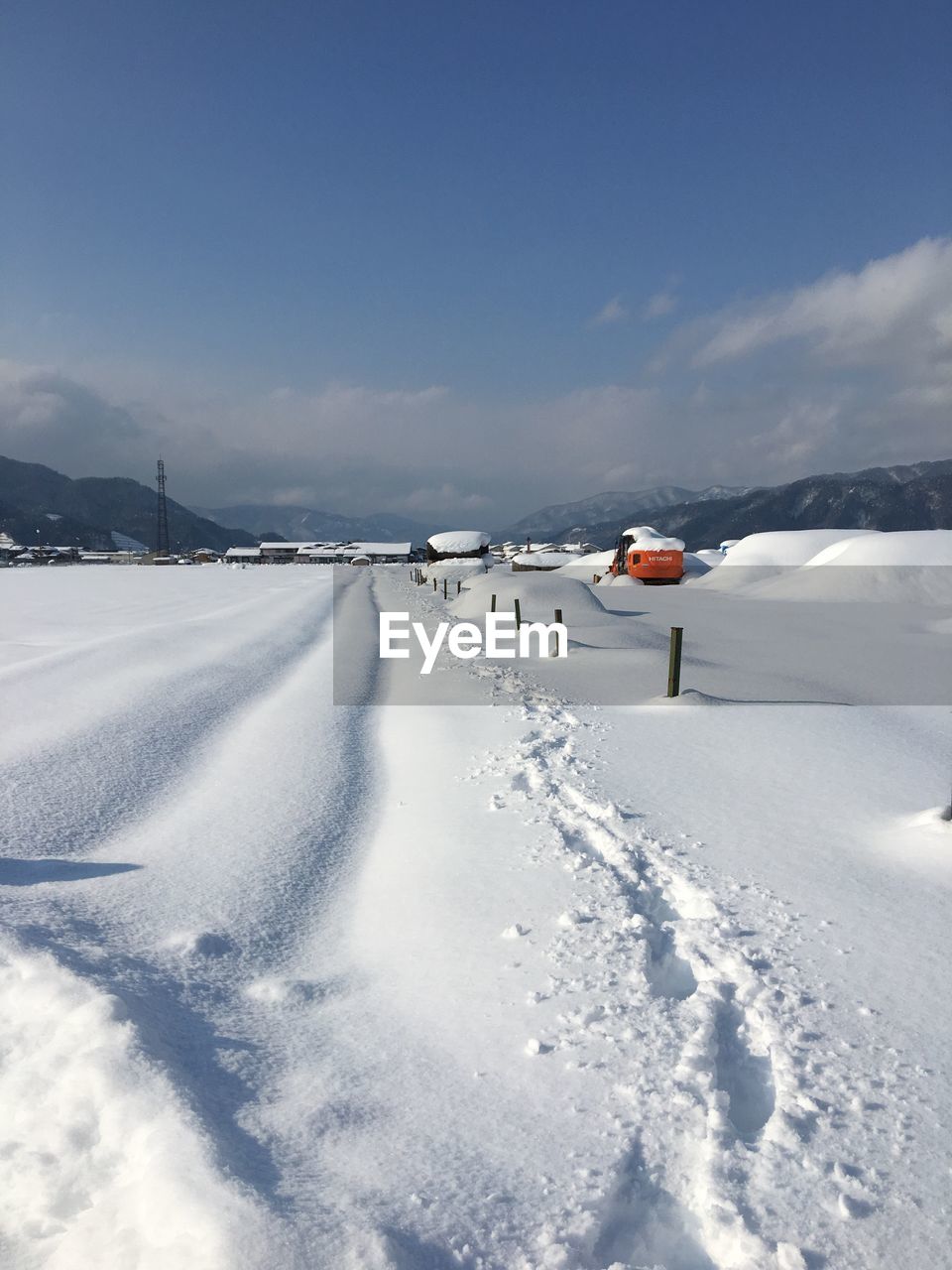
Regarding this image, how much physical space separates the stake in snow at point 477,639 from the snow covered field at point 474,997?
642 centimetres

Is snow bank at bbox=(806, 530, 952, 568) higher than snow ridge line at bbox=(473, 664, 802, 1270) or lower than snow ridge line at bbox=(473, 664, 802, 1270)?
higher

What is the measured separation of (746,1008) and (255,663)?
37.4ft

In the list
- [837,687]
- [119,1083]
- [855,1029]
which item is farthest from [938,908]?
[837,687]

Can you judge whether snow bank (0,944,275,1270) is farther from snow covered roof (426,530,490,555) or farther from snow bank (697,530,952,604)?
snow covered roof (426,530,490,555)

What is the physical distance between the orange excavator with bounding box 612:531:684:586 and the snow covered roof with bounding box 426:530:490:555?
32686 mm

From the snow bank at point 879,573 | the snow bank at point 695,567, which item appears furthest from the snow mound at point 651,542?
the snow bank at point 879,573

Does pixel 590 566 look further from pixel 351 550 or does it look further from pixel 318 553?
pixel 318 553

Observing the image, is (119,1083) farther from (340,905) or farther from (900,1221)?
(900,1221)

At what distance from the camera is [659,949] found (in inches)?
157

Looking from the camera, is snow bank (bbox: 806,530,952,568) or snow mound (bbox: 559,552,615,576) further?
snow mound (bbox: 559,552,615,576)

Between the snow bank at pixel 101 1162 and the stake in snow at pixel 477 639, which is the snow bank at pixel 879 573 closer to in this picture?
the stake in snow at pixel 477 639

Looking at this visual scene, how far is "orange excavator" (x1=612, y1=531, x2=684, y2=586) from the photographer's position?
154 ft

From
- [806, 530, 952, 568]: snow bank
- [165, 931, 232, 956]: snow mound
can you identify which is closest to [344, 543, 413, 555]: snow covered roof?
[806, 530, 952, 568]: snow bank

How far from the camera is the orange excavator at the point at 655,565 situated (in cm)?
4703
